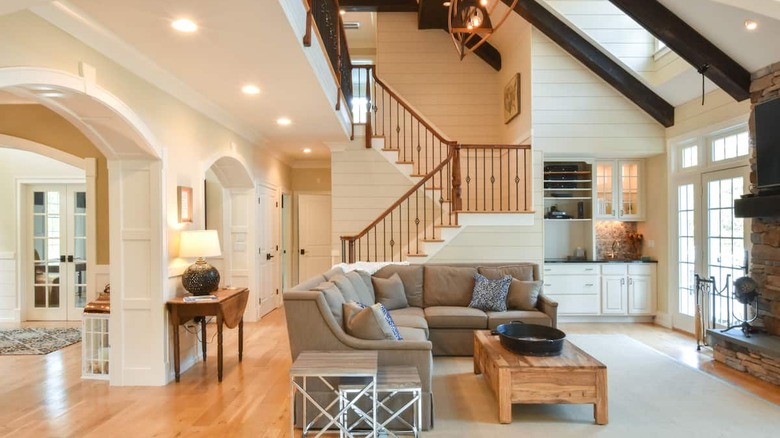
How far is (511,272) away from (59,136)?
553 cm

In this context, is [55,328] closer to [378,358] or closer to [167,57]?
[167,57]

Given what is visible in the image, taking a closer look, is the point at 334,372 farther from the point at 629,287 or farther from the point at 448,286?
the point at 629,287

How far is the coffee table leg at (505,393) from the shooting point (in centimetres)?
315

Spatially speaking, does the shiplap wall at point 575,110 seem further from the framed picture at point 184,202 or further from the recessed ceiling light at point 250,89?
the framed picture at point 184,202

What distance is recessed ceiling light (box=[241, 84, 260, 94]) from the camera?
13.6ft

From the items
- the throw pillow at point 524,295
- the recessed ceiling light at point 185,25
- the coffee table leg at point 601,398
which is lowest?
the coffee table leg at point 601,398

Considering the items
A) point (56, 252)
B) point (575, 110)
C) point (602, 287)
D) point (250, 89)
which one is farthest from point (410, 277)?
point (56, 252)

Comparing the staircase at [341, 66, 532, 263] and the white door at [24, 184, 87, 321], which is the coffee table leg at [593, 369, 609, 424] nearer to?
the staircase at [341, 66, 532, 263]

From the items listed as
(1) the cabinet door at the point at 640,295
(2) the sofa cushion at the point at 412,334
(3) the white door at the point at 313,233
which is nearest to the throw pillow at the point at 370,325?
(2) the sofa cushion at the point at 412,334

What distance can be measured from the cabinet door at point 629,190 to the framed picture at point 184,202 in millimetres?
5727

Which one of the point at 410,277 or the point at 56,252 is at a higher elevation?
the point at 56,252

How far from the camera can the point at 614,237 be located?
6867 millimetres

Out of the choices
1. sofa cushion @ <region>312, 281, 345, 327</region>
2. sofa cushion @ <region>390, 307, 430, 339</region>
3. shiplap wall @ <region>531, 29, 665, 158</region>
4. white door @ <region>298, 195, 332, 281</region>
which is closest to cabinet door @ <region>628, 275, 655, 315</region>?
shiplap wall @ <region>531, 29, 665, 158</region>

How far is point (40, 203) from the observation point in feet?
23.0
